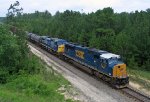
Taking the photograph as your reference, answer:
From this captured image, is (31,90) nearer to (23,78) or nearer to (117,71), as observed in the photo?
(23,78)

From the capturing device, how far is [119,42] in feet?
172

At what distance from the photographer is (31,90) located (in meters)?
29.7

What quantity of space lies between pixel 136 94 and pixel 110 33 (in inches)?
1282

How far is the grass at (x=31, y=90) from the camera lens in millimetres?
26250

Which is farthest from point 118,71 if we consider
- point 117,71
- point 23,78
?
point 23,78

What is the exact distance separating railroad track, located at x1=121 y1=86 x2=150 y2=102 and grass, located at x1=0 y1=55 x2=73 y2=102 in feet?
20.7

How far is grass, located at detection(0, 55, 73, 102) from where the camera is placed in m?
26.2

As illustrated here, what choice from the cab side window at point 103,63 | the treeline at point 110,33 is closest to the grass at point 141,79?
the cab side window at point 103,63

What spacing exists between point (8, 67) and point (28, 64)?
8.06ft

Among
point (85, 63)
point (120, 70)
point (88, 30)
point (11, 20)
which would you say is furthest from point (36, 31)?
point (120, 70)

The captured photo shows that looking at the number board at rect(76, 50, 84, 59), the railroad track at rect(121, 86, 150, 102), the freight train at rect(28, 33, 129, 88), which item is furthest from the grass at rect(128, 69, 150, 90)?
the number board at rect(76, 50, 84, 59)

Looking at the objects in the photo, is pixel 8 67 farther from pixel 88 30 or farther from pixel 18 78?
pixel 88 30

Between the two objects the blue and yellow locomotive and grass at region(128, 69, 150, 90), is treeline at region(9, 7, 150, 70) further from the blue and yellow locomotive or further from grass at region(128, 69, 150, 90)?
the blue and yellow locomotive

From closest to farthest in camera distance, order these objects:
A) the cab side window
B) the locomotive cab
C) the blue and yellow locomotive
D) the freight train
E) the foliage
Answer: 1. the foliage
2. the locomotive cab
3. the blue and yellow locomotive
4. the freight train
5. the cab side window
